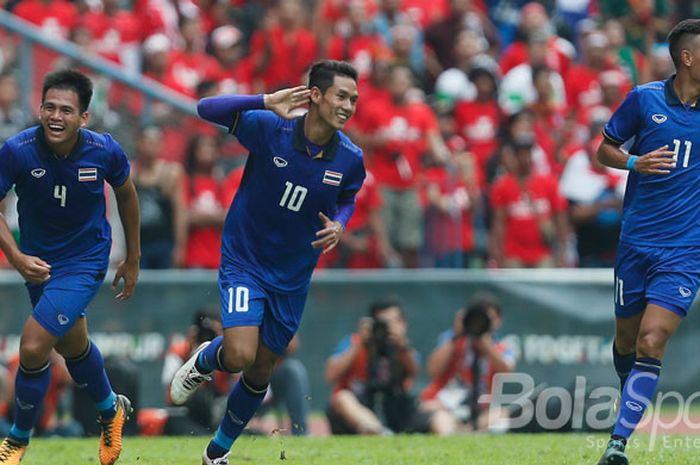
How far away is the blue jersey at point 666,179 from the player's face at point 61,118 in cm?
367

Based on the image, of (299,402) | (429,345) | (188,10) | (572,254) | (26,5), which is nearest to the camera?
(299,402)

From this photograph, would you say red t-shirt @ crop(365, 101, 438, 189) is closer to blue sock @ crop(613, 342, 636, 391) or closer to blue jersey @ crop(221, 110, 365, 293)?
blue sock @ crop(613, 342, 636, 391)

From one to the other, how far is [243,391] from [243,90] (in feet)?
28.7

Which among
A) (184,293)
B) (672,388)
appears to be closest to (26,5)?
(184,293)

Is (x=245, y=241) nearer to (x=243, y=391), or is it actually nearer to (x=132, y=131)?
(x=243, y=391)

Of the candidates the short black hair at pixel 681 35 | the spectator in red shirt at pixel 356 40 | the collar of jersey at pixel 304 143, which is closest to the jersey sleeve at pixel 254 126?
the collar of jersey at pixel 304 143

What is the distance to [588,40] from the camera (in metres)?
19.6

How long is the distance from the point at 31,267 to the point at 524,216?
839 cm

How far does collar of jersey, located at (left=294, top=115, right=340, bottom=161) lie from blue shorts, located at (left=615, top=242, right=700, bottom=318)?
80.3 inches

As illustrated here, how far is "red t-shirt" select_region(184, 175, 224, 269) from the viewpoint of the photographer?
16.1 metres

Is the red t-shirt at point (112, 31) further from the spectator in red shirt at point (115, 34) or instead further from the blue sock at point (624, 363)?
the blue sock at point (624, 363)

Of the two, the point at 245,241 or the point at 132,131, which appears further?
the point at 132,131

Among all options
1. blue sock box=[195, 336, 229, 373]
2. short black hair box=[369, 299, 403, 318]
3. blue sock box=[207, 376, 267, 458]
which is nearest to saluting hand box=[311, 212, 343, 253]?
blue sock box=[195, 336, 229, 373]

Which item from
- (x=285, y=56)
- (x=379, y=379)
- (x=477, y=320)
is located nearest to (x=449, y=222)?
(x=477, y=320)
